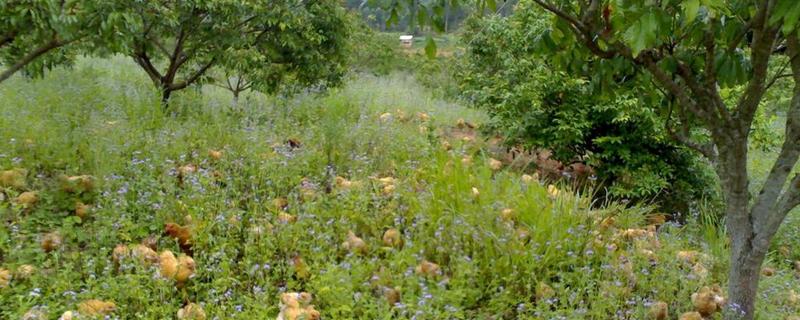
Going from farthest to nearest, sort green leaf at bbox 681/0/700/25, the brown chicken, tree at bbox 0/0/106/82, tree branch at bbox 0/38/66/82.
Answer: tree branch at bbox 0/38/66/82
the brown chicken
tree at bbox 0/0/106/82
green leaf at bbox 681/0/700/25

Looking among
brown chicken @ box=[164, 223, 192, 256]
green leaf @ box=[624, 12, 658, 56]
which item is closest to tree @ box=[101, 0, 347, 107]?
brown chicken @ box=[164, 223, 192, 256]

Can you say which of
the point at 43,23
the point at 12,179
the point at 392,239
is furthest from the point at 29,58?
the point at 392,239

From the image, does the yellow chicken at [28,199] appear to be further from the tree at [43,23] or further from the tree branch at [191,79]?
the tree branch at [191,79]

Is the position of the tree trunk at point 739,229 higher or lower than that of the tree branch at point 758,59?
lower

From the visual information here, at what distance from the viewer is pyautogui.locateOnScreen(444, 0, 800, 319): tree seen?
2.06 meters

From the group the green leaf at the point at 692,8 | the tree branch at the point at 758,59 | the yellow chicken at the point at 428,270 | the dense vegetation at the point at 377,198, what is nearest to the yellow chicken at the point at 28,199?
the dense vegetation at the point at 377,198

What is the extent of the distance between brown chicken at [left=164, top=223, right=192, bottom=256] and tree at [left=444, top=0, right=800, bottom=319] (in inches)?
77.9

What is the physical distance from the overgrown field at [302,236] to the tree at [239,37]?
1.28m

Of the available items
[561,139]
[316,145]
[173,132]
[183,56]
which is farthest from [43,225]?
[561,139]

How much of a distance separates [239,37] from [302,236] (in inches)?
128

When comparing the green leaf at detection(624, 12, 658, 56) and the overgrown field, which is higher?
the green leaf at detection(624, 12, 658, 56)

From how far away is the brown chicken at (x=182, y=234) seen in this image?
317cm

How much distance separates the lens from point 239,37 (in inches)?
234

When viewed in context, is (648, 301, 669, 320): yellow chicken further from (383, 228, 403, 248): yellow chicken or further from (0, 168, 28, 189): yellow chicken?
(0, 168, 28, 189): yellow chicken
